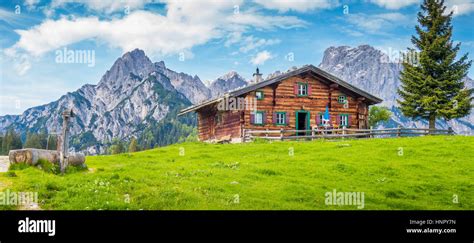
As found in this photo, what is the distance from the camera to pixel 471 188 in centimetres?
2081

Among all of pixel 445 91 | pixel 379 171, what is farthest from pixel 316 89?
pixel 379 171

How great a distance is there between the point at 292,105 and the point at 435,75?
17.8m

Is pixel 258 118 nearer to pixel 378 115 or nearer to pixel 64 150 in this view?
pixel 64 150

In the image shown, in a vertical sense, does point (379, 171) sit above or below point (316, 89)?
below

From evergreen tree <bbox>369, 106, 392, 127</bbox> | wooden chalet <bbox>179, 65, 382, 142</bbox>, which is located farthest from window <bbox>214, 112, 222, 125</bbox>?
evergreen tree <bbox>369, 106, 392, 127</bbox>

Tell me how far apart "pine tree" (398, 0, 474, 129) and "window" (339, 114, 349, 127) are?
9023mm

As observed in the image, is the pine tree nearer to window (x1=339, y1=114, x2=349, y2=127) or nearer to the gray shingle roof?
the gray shingle roof

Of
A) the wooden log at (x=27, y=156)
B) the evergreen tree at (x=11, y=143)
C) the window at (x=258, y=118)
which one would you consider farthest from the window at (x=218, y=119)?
the evergreen tree at (x=11, y=143)

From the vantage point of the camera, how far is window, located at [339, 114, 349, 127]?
48.2 metres

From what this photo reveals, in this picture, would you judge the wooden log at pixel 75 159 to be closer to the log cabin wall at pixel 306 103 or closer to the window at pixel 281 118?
the log cabin wall at pixel 306 103

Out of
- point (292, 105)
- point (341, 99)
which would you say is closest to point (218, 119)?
point (292, 105)
